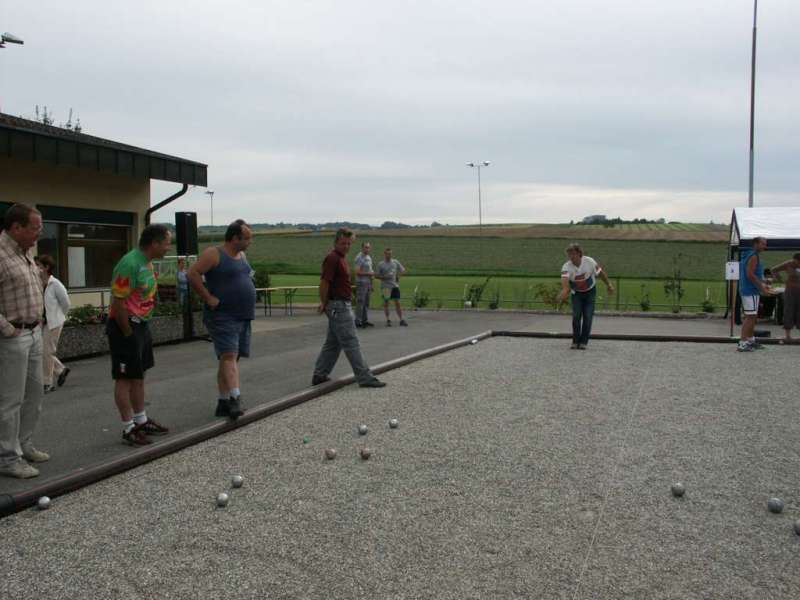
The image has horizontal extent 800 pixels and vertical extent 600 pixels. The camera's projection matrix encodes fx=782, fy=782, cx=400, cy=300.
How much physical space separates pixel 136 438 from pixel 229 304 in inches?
57.5

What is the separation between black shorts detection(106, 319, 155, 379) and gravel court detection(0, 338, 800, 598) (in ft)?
2.52

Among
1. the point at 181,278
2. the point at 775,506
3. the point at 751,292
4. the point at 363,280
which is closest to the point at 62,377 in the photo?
the point at 775,506

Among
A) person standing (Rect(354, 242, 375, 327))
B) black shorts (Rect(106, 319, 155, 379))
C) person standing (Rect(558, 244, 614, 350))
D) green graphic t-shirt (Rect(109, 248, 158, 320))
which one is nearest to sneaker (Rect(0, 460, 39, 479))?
black shorts (Rect(106, 319, 155, 379))

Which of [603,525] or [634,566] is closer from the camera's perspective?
[634,566]

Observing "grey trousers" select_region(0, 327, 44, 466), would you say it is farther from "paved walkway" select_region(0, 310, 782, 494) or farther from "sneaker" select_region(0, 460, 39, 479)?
"paved walkway" select_region(0, 310, 782, 494)

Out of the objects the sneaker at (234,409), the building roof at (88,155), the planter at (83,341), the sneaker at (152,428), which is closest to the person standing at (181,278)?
the building roof at (88,155)

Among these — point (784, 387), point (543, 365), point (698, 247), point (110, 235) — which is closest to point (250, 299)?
point (543, 365)

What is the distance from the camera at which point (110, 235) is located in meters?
16.0

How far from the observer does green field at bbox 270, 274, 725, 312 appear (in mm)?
25547

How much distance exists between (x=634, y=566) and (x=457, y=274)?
40.8m

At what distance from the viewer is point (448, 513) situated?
185 inches

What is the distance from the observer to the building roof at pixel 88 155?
11977 mm

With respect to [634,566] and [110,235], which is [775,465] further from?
[110,235]

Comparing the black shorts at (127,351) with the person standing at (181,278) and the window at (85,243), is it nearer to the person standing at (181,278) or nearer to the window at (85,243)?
the window at (85,243)
